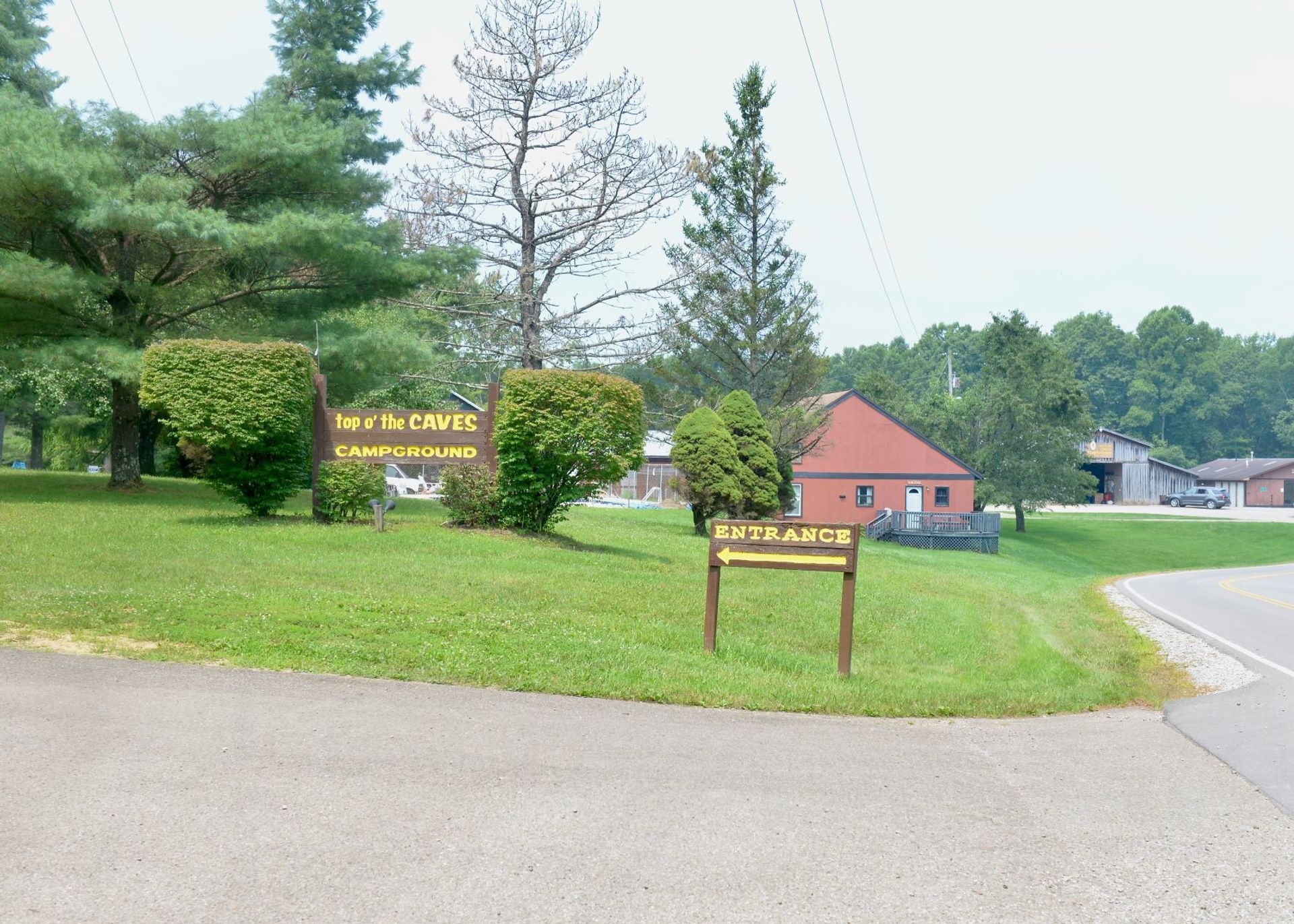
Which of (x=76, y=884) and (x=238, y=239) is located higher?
(x=238, y=239)

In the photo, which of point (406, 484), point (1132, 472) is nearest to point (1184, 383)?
point (1132, 472)

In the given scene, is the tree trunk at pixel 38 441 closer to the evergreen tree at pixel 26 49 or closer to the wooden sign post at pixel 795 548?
the evergreen tree at pixel 26 49

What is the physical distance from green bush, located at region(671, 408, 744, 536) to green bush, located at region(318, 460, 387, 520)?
545 inches

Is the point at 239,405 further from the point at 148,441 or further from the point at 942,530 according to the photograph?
the point at 942,530

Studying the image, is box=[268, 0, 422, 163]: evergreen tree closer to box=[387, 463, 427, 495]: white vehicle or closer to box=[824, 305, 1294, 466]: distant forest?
box=[387, 463, 427, 495]: white vehicle

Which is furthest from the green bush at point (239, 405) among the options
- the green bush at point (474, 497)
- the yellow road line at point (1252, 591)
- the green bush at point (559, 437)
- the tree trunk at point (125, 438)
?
the yellow road line at point (1252, 591)

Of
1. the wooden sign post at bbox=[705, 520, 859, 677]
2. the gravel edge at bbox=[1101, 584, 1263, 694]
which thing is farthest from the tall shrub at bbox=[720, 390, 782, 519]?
the wooden sign post at bbox=[705, 520, 859, 677]

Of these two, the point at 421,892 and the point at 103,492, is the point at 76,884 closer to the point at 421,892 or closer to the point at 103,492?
the point at 421,892

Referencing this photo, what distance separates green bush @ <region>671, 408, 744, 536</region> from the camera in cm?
3039

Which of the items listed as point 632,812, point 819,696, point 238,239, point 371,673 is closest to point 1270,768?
point 819,696

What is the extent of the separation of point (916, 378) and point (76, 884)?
479 feet

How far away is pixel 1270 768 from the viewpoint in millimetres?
6910

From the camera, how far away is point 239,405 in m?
16.5

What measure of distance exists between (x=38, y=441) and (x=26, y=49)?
79.9 feet
